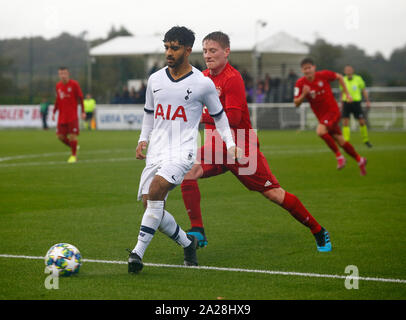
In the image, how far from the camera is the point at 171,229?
6492mm

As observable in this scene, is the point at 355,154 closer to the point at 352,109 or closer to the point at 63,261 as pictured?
the point at 352,109

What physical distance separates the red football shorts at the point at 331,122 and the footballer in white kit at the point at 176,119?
29.0 feet

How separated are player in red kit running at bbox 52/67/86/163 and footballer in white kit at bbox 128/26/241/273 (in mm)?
12248

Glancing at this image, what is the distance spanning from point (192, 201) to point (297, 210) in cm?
112

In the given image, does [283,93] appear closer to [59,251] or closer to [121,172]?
[121,172]

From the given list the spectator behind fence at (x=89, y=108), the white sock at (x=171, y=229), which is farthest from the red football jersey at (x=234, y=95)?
the spectator behind fence at (x=89, y=108)

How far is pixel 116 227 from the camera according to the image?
8.63 metres

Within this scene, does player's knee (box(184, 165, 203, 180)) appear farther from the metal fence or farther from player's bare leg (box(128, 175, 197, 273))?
the metal fence

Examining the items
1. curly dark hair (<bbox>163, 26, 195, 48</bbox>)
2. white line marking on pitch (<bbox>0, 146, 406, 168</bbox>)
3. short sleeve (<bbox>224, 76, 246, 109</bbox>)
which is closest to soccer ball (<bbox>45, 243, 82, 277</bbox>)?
curly dark hair (<bbox>163, 26, 195, 48</bbox>)

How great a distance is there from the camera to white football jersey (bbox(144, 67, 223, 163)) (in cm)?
628

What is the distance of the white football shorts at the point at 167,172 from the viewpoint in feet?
20.2

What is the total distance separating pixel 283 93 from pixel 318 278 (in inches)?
1298

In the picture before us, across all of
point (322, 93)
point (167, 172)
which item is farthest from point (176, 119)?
point (322, 93)
